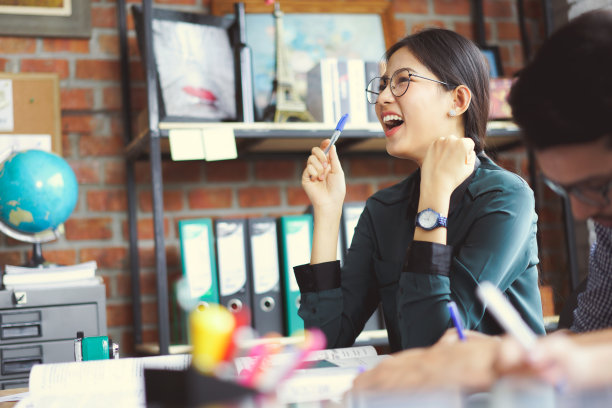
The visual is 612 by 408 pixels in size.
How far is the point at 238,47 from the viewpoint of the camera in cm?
202

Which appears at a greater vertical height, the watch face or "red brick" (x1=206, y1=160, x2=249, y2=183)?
"red brick" (x1=206, y1=160, x2=249, y2=183)

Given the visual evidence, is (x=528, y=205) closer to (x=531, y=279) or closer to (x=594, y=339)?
(x=531, y=279)

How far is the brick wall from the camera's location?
216cm

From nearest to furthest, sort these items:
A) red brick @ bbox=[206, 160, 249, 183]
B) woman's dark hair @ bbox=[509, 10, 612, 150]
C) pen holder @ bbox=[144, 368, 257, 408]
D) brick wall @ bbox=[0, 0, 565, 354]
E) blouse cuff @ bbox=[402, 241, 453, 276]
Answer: pen holder @ bbox=[144, 368, 257, 408]
woman's dark hair @ bbox=[509, 10, 612, 150]
blouse cuff @ bbox=[402, 241, 453, 276]
brick wall @ bbox=[0, 0, 565, 354]
red brick @ bbox=[206, 160, 249, 183]

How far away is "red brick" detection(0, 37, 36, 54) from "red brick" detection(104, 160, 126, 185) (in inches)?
16.9

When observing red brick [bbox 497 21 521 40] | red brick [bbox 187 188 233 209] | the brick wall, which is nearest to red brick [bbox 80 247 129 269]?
the brick wall

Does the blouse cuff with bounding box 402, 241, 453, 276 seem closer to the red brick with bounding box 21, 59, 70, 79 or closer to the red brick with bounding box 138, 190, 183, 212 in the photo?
the red brick with bounding box 138, 190, 183, 212

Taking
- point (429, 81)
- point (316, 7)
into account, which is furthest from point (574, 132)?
point (316, 7)

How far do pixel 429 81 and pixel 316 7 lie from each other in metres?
1.13

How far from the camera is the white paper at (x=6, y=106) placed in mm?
2096

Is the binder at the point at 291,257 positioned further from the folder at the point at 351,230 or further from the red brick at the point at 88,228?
the red brick at the point at 88,228

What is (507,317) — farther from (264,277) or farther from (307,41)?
(307,41)

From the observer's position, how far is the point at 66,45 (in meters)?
2.20

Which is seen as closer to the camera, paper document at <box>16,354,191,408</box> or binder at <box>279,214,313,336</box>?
paper document at <box>16,354,191,408</box>
